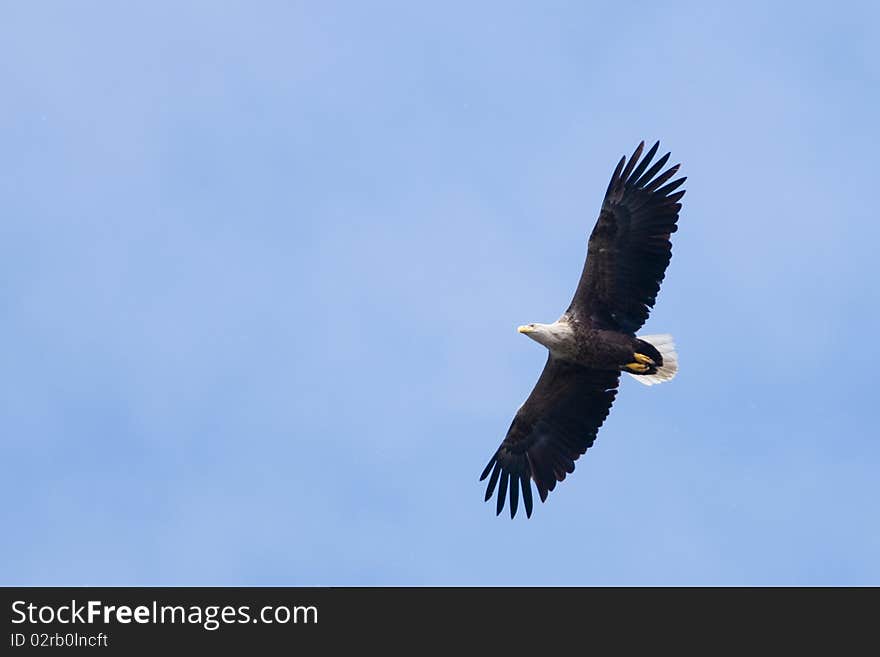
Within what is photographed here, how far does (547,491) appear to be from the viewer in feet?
75.8

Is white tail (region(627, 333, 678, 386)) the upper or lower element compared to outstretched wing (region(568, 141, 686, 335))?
lower

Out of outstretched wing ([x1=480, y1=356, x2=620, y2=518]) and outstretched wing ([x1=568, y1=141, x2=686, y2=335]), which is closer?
outstretched wing ([x1=568, y1=141, x2=686, y2=335])

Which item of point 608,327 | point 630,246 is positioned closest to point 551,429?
point 608,327

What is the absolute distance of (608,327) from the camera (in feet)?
72.3

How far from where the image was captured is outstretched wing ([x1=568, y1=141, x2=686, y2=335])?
21.6m

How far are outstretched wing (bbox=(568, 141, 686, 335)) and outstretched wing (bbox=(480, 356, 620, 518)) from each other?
1.03 meters

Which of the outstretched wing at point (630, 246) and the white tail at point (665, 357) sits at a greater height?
the outstretched wing at point (630, 246)

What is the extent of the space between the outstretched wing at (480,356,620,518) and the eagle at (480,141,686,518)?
1 centimetres

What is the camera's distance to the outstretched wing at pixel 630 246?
21.6 m

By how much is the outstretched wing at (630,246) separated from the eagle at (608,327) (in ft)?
0.04
